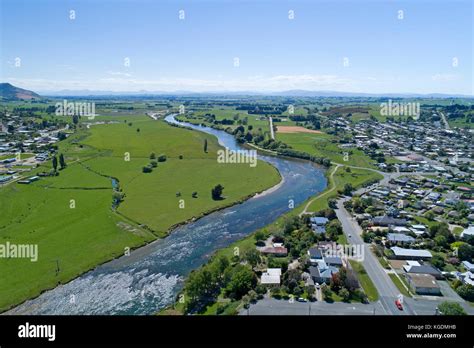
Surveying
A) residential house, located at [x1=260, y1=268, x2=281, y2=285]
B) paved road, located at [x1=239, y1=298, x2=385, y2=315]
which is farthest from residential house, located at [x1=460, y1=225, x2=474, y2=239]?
residential house, located at [x1=260, y1=268, x2=281, y2=285]

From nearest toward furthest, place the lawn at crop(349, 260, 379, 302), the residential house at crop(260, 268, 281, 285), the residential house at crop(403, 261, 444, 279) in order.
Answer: the lawn at crop(349, 260, 379, 302)
the residential house at crop(260, 268, 281, 285)
the residential house at crop(403, 261, 444, 279)

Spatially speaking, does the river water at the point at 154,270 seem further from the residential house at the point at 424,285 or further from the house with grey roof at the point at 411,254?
the residential house at the point at 424,285

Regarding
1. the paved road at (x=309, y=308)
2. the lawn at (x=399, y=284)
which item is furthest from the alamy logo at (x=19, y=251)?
the lawn at (x=399, y=284)

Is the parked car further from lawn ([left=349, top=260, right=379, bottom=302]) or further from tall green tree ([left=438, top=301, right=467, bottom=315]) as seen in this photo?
tall green tree ([left=438, top=301, right=467, bottom=315])
